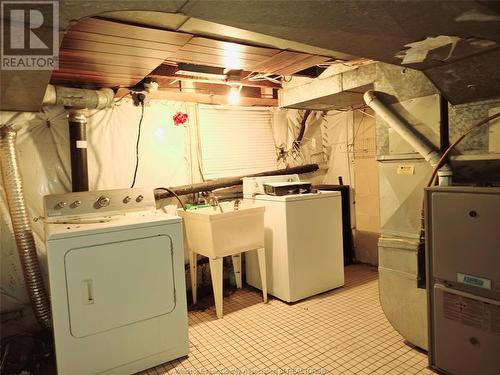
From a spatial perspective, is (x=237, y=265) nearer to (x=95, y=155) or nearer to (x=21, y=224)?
(x=95, y=155)

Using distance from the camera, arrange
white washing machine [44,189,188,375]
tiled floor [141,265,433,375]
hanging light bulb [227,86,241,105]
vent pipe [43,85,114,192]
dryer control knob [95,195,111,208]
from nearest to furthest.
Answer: white washing machine [44,189,188,375] → tiled floor [141,265,433,375] → dryer control knob [95,195,111,208] → vent pipe [43,85,114,192] → hanging light bulb [227,86,241,105]

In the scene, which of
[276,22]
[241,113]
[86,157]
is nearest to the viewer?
[276,22]

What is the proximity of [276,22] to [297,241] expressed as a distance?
2.23m

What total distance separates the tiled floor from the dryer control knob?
1.28 meters

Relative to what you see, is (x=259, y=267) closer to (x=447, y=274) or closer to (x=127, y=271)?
(x=127, y=271)

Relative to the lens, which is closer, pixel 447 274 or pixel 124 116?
pixel 447 274

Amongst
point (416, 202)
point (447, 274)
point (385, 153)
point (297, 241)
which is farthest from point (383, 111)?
point (297, 241)

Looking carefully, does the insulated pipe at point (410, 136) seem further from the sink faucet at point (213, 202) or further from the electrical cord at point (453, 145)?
the sink faucet at point (213, 202)

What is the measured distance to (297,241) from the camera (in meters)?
3.18

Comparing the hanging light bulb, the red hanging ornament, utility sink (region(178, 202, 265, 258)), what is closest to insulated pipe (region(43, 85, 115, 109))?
the red hanging ornament

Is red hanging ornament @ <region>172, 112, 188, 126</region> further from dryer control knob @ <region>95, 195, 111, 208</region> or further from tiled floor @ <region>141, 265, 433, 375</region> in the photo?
tiled floor @ <region>141, 265, 433, 375</region>

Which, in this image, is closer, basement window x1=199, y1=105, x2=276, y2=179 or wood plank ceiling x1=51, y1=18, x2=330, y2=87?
wood plank ceiling x1=51, y1=18, x2=330, y2=87

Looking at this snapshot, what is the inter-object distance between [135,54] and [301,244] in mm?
2207

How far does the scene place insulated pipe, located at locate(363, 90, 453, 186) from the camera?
6.55 feet
